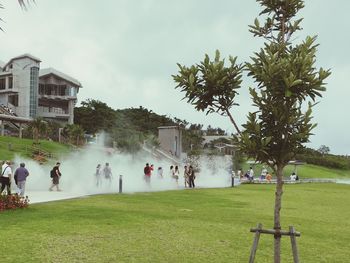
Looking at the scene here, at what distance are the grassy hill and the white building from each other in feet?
36.4

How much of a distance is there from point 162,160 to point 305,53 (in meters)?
52.0

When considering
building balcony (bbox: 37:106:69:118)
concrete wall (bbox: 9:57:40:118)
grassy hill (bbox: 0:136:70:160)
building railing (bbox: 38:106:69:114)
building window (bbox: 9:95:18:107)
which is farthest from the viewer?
building railing (bbox: 38:106:69:114)

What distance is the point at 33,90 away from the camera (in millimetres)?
69688

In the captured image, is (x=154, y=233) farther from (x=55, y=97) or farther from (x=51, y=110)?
(x=51, y=110)

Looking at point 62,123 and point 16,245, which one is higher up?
point 62,123

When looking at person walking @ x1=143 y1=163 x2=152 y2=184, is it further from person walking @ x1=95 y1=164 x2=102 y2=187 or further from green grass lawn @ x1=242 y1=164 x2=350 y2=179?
green grass lawn @ x1=242 y1=164 x2=350 y2=179

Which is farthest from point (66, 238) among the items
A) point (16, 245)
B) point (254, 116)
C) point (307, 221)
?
point (307, 221)

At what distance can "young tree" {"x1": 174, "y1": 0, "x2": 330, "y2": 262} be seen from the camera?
6.49 m

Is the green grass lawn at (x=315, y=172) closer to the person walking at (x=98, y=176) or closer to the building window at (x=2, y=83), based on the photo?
the building window at (x=2, y=83)

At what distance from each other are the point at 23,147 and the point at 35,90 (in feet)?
61.4

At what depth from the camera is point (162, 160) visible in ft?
191

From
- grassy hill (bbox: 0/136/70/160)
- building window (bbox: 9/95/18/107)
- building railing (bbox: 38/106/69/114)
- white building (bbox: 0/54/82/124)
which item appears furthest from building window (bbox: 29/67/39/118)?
grassy hill (bbox: 0/136/70/160)

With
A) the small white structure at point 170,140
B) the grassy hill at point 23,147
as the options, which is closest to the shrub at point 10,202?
the grassy hill at point 23,147

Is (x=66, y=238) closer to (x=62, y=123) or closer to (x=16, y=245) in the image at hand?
(x=16, y=245)
